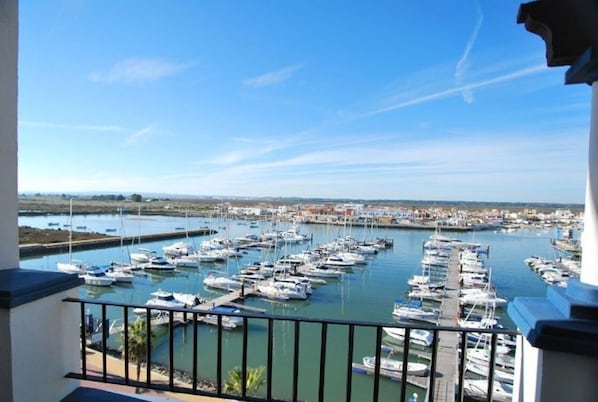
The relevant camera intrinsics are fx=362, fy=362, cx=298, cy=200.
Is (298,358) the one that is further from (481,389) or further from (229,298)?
(229,298)

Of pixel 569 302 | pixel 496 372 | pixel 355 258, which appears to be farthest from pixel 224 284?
pixel 569 302

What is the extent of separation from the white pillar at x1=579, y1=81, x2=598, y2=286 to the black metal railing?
0.40 m

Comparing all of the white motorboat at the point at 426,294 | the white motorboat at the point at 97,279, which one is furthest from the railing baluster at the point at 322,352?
the white motorboat at the point at 97,279

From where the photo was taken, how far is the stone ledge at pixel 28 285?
1.67 metres

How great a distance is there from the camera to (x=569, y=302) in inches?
52.1

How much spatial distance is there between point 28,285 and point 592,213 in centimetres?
252

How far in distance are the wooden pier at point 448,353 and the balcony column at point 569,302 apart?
296 cm

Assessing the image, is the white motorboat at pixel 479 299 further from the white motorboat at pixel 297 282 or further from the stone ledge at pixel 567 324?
→ the stone ledge at pixel 567 324

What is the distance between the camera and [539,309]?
1.43 meters

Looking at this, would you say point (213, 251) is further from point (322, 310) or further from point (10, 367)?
point (10, 367)

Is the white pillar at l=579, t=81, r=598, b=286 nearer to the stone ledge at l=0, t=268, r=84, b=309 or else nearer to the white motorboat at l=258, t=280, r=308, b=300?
the stone ledge at l=0, t=268, r=84, b=309

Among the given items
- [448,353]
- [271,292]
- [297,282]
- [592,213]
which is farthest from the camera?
[297,282]

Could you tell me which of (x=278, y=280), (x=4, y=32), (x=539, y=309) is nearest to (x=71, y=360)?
(x=4, y=32)

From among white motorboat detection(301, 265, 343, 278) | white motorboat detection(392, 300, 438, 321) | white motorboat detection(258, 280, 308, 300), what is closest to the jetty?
white motorboat detection(301, 265, 343, 278)
